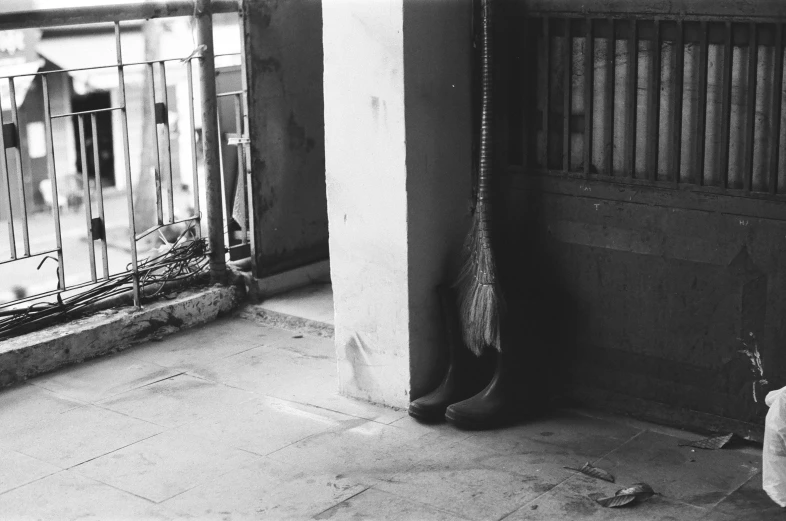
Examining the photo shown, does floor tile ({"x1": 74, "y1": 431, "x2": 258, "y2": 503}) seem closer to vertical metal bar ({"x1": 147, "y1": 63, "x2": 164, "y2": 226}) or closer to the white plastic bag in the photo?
vertical metal bar ({"x1": 147, "y1": 63, "x2": 164, "y2": 226})

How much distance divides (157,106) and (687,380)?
3273 mm

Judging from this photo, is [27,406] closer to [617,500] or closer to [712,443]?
[617,500]

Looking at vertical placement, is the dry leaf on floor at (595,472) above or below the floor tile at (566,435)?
below

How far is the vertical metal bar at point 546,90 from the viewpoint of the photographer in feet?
14.4

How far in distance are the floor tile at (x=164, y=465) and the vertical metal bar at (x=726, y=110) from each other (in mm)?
2211

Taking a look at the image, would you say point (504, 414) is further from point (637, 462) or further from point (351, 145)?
point (351, 145)

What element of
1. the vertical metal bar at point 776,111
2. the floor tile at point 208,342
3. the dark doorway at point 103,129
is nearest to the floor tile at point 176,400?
the floor tile at point 208,342

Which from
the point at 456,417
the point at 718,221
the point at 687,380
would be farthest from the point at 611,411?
the point at 718,221

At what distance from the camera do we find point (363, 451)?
4.18 m

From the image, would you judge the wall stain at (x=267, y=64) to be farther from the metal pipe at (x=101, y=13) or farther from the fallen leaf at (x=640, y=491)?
the fallen leaf at (x=640, y=491)

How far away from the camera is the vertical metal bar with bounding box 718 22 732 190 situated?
3.88 m

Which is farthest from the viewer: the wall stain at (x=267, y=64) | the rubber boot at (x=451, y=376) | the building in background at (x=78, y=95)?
the building in background at (x=78, y=95)

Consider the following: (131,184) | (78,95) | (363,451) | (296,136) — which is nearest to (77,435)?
(363,451)

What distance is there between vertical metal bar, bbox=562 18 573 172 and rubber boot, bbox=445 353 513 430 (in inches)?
36.2
